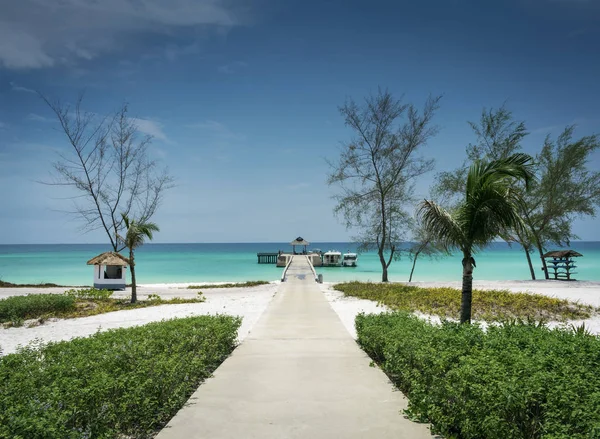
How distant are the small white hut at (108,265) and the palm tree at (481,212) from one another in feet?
67.2

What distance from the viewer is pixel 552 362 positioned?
4.48 metres

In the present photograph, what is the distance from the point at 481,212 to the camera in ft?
33.1

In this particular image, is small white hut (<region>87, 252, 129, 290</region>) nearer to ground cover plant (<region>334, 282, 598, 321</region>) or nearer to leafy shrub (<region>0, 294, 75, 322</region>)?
leafy shrub (<region>0, 294, 75, 322</region>)

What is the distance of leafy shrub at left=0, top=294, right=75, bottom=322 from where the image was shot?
14203mm

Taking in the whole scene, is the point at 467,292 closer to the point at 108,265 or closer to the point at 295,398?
the point at 295,398

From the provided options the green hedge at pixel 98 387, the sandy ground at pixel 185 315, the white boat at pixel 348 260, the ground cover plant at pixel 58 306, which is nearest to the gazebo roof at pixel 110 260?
the sandy ground at pixel 185 315

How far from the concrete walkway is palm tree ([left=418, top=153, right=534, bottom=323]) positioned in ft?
11.9

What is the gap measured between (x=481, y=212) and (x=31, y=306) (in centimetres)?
1555

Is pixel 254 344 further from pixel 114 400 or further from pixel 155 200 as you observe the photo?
pixel 155 200

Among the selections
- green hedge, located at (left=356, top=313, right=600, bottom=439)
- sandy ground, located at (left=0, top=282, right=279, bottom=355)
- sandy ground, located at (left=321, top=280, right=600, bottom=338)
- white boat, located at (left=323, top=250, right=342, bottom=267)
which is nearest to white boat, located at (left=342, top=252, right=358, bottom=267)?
white boat, located at (left=323, top=250, right=342, bottom=267)

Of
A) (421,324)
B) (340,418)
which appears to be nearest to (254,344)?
(421,324)

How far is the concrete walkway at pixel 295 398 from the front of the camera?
182 inches

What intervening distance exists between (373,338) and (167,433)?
4.42 meters

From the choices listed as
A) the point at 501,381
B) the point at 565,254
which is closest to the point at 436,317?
the point at 501,381
